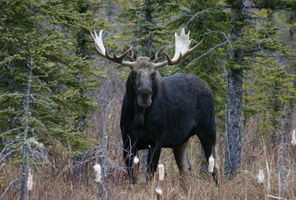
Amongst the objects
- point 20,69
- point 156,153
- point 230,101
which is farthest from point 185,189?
point 20,69

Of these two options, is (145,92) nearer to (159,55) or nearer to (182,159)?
(159,55)

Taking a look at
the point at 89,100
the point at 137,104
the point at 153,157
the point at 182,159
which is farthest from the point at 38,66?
the point at 182,159

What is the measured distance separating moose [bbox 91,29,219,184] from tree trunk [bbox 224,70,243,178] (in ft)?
1.11

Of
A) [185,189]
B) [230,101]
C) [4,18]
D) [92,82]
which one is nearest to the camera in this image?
[4,18]

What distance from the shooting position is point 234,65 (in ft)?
24.2

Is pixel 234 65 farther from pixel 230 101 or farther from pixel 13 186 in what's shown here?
pixel 13 186

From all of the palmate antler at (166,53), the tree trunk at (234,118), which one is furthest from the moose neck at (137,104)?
the tree trunk at (234,118)

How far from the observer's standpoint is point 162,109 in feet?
23.6

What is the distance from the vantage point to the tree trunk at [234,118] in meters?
8.02

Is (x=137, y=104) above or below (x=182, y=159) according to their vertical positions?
above

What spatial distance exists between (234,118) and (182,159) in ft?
4.44

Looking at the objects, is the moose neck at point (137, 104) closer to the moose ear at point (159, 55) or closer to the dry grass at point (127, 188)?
the moose ear at point (159, 55)

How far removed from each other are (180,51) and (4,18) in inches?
118

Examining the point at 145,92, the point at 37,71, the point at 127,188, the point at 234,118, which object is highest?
the point at 37,71
